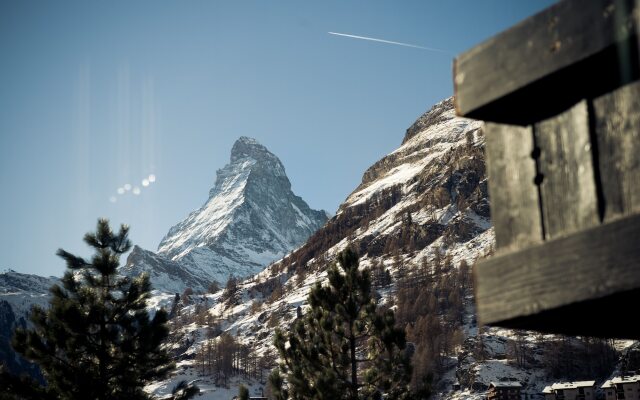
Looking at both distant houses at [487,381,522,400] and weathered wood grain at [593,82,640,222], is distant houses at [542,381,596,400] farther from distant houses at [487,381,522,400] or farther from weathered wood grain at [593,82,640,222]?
weathered wood grain at [593,82,640,222]

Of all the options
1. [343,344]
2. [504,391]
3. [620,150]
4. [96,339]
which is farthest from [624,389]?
[620,150]

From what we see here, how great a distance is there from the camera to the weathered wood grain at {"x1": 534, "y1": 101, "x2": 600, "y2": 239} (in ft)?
6.66

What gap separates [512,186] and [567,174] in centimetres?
22

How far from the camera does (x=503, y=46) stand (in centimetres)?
216

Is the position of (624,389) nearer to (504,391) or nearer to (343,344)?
(504,391)

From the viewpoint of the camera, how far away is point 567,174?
2119 millimetres

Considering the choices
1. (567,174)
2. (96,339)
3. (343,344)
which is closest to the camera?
(567,174)

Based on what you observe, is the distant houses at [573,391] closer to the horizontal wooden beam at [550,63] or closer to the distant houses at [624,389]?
the distant houses at [624,389]

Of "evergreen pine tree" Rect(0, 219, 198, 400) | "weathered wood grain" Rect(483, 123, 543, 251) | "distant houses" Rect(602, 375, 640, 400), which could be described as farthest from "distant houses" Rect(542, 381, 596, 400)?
"weathered wood grain" Rect(483, 123, 543, 251)

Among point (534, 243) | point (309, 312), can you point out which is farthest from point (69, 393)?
point (534, 243)

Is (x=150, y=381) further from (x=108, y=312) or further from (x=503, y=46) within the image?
(x=503, y=46)

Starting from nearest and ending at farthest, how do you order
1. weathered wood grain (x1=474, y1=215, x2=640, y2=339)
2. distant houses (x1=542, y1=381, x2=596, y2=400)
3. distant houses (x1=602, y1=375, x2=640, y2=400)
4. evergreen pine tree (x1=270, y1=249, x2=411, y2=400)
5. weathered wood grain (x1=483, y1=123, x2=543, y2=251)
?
weathered wood grain (x1=474, y1=215, x2=640, y2=339), weathered wood grain (x1=483, y1=123, x2=543, y2=251), evergreen pine tree (x1=270, y1=249, x2=411, y2=400), distant houses (x1=602, y1=375, x2=640, y2=400), distant houses (x1=542, y1=381, x2=596, y2=400)

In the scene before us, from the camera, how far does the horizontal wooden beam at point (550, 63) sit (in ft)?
6.09

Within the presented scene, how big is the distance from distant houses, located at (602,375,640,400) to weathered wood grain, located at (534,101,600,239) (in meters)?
85.1
